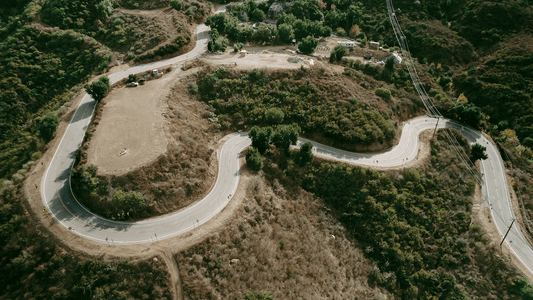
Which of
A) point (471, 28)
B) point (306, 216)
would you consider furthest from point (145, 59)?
point (471, 28)

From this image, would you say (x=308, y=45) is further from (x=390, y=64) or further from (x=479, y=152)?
(x=479, y=152)

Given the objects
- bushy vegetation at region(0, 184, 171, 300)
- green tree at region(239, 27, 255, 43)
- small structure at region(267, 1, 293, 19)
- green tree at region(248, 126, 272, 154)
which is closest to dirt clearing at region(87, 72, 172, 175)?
bushy vegetation at region(0, 184, 171, 300)

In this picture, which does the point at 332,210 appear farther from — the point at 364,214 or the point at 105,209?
the point at 105,209

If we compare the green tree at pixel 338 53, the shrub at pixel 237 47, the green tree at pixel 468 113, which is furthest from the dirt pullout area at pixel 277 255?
the green tree at pixel 468 113

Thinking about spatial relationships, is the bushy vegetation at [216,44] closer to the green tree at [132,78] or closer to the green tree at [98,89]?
the green tree at [132,78]

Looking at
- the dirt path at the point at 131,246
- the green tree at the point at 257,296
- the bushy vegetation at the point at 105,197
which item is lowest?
the green tree at the point at 257,296

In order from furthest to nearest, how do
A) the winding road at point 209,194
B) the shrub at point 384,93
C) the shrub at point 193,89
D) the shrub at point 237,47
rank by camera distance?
the shrub at point 237,47
the shrub at point 384,93
the shrub at point 193,89
the winding road at point 209,194

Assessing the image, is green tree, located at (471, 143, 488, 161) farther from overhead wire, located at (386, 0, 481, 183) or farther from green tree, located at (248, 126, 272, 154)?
green tree, located at (248, 126, 272, 154)
